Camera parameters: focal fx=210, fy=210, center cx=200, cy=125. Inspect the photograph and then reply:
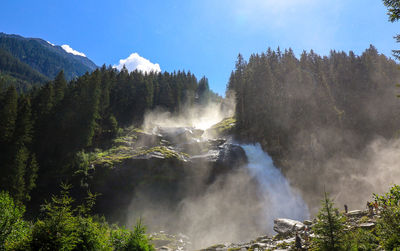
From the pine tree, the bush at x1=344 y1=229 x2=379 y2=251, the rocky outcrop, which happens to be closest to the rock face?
the rocky outcrop

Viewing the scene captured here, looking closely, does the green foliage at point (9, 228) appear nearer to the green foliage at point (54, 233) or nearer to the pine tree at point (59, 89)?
the green foliage at point (54, 233)

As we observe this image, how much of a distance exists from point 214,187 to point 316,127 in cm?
3012

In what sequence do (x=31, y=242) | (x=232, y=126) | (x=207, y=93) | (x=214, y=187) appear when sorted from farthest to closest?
1. (x=207, y=93)
2. (x=232, y=126)
3. (x=214, y=187)
4. (x=31, y=242)

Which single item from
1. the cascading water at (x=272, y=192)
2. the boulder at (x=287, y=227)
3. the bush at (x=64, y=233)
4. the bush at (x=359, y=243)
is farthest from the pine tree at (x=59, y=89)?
the bush at (x=359, y=243)

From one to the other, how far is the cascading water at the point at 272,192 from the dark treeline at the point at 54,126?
3203 cm

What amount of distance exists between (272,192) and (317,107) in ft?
97.2

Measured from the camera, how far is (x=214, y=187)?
1437 inches

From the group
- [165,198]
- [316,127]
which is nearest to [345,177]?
[316,127]

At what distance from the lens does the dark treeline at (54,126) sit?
33.5 meters

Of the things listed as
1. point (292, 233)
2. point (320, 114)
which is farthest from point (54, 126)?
point (320, 114)

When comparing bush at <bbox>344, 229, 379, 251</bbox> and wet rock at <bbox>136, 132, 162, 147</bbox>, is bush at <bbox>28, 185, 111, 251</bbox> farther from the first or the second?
wet rock at <bbox>136, 132, 162, 147</bbox>

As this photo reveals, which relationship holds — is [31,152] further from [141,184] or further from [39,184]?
[141,184]

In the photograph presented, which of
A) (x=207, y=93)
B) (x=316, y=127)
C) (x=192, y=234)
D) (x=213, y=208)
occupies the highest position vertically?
(x=207, y=93)

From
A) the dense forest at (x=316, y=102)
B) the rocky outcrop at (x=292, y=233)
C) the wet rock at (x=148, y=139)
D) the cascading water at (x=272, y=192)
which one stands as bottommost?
the rocky outcrop at (x=292, y=233)
